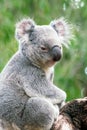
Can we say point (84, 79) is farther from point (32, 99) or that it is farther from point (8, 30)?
point (32, 99)

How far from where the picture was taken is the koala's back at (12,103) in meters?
5.57

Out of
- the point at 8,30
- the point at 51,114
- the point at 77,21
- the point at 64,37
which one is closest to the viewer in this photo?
the point at 51,114

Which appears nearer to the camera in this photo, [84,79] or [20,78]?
[20,78]

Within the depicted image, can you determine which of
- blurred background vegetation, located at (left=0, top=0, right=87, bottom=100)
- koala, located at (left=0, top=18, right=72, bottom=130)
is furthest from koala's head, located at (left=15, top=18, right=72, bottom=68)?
blurred background vegetation, located at (left=0, top=0, right=87, bottom=100)

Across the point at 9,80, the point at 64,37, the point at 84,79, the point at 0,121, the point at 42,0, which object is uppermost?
the point at 42,0

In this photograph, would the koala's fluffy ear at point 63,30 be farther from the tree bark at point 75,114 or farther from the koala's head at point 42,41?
the tree bark at point 75,114

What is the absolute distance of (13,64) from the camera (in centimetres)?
599

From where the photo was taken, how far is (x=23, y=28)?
6242 mm

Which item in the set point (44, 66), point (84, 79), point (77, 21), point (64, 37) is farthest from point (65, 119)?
point (77, 21)

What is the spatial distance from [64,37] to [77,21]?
6.13 metres

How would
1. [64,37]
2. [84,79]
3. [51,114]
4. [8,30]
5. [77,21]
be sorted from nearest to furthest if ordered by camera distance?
[51,114], [64,37], [8,30], [84,79], [77,21]

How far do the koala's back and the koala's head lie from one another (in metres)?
0.42

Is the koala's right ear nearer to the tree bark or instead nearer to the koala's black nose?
the koala's black nose

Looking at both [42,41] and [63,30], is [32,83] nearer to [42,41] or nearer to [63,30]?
[42,41]
